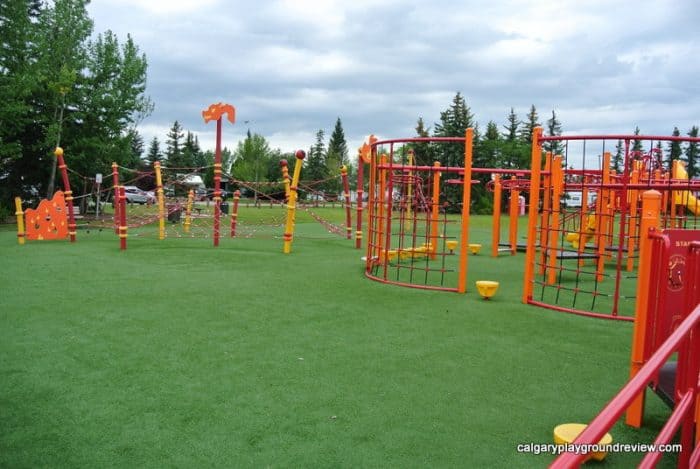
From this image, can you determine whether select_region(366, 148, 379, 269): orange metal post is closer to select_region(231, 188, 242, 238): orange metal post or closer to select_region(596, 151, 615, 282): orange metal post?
select_region(596, 151, 615, 282): orange metal post

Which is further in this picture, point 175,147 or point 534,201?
point 175,147

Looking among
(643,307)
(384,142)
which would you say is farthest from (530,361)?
(384,142)

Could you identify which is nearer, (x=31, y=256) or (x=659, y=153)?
(x=31, y=256)

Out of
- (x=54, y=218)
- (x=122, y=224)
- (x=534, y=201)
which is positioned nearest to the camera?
(x=534, y=201)

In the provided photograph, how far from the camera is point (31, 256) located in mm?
10633

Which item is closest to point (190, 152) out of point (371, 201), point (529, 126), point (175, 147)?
point (175, 147)

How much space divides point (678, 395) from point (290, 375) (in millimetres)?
2485

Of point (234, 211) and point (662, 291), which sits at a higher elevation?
point (234, 211)

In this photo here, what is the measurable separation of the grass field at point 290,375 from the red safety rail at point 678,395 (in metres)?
0.54

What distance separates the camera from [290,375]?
418 cm

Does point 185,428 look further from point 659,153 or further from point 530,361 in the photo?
point 659,153

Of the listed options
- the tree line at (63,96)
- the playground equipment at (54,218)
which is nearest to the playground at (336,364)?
the playground equipment at (54,218)

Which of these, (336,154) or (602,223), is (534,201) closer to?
(602,223)

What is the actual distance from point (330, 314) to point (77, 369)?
268cm
